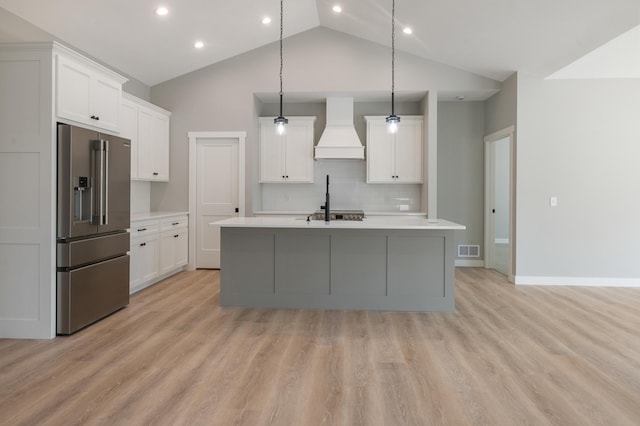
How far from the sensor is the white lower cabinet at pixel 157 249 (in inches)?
179

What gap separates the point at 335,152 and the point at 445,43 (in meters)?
2.16

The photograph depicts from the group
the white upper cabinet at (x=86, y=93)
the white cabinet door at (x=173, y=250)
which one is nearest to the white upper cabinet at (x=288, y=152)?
the white cabinet door at (x=173, y=250)

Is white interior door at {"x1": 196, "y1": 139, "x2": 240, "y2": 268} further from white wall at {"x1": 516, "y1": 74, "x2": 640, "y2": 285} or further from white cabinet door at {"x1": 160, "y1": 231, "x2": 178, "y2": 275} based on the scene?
white wall at {"x1": 516, "y1": 74, "x2": 640, "y2": 285}

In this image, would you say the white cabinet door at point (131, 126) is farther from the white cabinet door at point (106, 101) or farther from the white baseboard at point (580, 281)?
the white baseboard at point (580, 281)

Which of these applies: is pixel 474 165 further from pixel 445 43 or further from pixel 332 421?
pixel 332 421

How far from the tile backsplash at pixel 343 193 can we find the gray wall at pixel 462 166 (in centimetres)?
56

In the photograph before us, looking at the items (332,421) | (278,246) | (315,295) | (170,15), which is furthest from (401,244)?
(170,15)

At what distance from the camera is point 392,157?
19.9ft

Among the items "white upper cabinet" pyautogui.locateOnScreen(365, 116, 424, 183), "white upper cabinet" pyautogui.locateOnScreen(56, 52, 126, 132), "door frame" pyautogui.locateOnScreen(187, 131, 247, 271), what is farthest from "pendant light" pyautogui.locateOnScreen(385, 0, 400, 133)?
"white upper cabinet" pyautogui.locateOnScreen(56, 52, 126, 132)

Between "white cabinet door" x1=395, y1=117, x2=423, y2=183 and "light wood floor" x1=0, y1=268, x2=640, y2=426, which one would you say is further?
"white cabinet door" x1=395, y1=117, x2=423, y2=183

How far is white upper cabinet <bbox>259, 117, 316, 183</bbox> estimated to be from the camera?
20.2ft

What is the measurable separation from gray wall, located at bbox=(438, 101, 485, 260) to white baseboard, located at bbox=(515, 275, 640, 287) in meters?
1.28

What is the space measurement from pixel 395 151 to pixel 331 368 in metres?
4.22

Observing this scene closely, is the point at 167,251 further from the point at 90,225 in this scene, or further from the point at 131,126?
the point at 90,225
